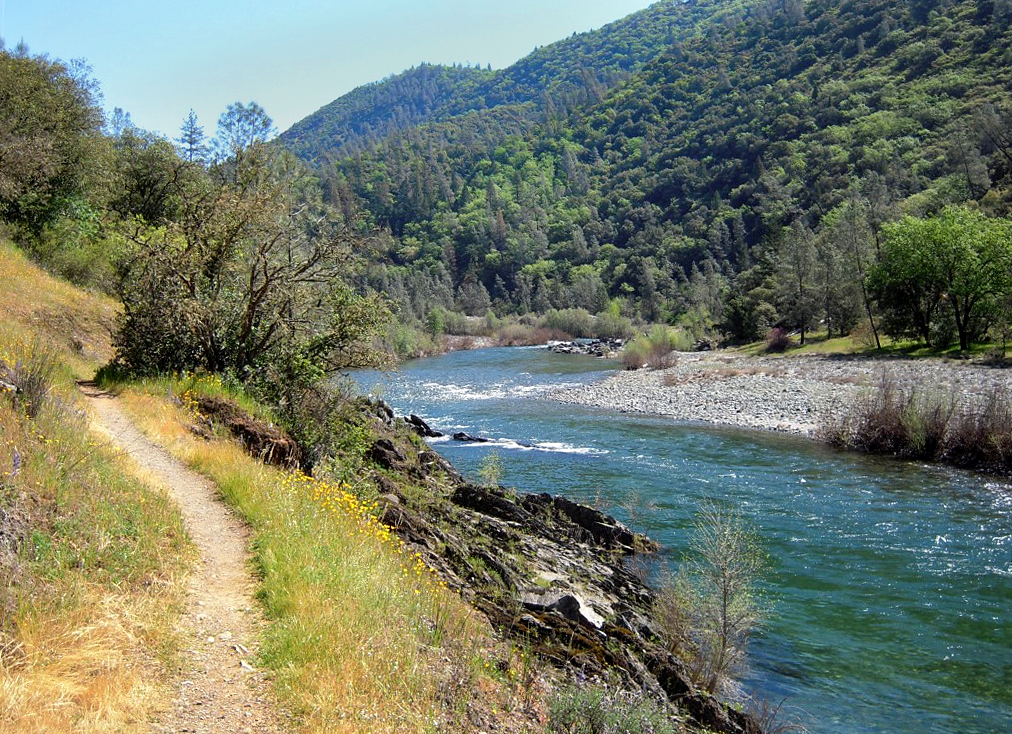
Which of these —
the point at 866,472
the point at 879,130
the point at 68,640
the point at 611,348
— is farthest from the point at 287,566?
the point at 879,130

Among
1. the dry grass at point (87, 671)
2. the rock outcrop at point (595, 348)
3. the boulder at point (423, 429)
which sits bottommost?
the rock outcrop at point (595, 348)

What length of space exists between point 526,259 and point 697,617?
537 feet

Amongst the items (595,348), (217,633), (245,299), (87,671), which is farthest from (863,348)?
(87,671)

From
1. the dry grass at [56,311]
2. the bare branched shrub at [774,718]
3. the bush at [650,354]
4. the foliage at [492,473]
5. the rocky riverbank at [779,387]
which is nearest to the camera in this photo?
the bare branched shrub at [774,718]

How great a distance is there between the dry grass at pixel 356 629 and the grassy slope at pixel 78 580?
2.78 feet

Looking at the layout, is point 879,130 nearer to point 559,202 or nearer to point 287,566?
point 559,202

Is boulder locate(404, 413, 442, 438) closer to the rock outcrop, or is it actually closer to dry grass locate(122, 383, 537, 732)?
dry grass locate(122, 383, 537, 732)

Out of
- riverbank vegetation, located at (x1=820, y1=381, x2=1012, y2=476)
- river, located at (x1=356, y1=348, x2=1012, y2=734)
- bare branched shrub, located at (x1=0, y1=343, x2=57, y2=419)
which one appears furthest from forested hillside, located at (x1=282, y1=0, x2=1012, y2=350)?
bare branched shrub, located at (x1=0, y1=343, x2=57, y2=419)

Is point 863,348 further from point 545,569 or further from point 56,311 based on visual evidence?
point 56,311

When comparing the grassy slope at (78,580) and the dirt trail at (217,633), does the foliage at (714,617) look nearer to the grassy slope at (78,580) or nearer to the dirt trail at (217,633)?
the dirt trail at (217,633)

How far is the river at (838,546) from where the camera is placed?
35.1ft

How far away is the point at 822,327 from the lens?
6894 cm

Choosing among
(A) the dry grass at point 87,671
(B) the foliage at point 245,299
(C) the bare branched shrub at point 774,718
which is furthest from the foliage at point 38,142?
(C) the bare branched shrub at point 774,718

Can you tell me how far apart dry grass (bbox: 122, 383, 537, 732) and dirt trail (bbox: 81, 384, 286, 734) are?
0.16 meters
